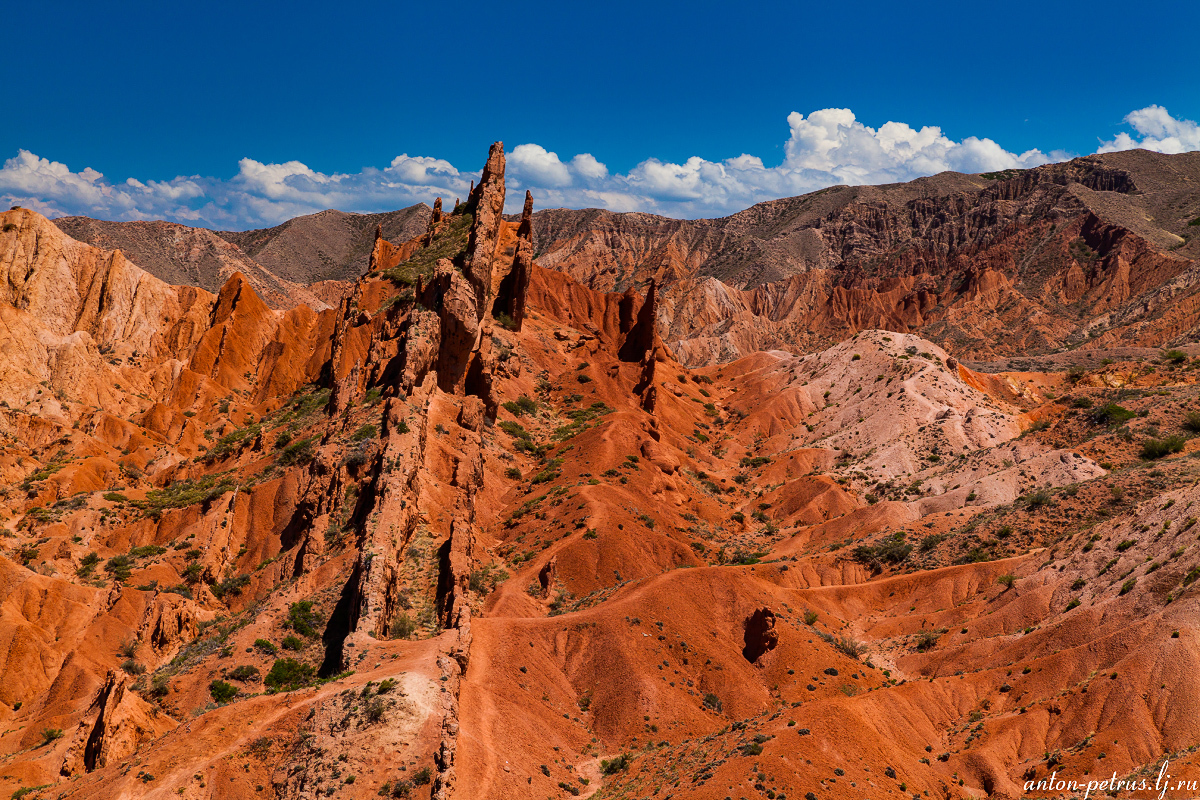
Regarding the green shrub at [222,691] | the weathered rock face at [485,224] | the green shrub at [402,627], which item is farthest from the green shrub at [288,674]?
the weathered rock face at [485,224]

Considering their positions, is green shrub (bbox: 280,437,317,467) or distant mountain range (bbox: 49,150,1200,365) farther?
distant mountain range (bbox: 49,150,1200,365)

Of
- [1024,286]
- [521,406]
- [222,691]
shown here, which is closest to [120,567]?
[222,691]

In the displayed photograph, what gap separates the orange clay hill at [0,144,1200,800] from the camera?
76.3 feet

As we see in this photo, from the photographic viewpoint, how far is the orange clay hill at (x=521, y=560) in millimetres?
23266

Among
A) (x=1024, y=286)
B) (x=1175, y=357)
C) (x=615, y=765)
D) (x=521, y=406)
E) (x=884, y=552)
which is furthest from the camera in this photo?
(x=1024, y=286)

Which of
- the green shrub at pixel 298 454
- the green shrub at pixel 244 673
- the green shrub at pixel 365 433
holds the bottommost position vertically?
the green shrub at pixel 244 673

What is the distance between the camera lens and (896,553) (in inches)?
1831

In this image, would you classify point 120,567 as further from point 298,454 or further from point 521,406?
point 521,406

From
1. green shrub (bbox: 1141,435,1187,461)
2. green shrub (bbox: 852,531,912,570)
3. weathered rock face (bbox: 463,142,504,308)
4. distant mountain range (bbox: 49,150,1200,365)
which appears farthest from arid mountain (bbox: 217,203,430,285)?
green shrub (bbox: 1141,435,1187,461)

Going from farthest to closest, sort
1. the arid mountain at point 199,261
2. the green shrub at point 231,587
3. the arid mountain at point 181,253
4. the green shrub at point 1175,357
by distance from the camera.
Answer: the arid mountain at point 181,253 < the arid mountain at point 199,261 < the green shrub at point 1175,357 < the green shrub at point 231,587

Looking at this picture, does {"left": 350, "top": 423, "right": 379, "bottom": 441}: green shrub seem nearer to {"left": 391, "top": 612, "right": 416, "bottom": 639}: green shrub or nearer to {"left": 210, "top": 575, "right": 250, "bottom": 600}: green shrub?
{"left": 210, "top": 575, "right": 250, "bottom": 600}: green shrub

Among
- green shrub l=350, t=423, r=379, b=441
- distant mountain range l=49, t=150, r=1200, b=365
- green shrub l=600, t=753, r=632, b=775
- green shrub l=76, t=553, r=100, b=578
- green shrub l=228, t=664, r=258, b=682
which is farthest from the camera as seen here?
distant mountain range l=49, t=150, r=1200, b=365

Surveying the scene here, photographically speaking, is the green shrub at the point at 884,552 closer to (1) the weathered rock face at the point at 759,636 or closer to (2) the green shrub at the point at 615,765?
(1) the weathered rock face at the point at 759,636

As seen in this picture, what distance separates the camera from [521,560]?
43.0 meters
